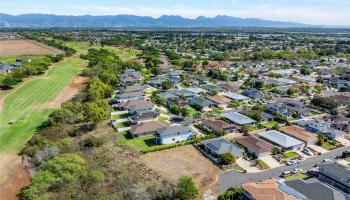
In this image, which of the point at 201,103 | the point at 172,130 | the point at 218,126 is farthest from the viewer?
the point at 201,103

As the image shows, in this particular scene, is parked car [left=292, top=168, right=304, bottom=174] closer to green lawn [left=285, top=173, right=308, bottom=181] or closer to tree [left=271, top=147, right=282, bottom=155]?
green lawn [left=285, top=173, right=308, bottom=181]

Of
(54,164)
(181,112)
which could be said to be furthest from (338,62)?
(54,164)

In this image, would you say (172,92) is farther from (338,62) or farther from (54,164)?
(338,62)

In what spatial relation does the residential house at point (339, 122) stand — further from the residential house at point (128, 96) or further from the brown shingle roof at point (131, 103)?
the residential house at point (128, 96)

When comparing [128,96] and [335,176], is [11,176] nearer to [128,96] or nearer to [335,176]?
[128,96]

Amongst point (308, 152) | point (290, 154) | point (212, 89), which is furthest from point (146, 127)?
point (212, 89)

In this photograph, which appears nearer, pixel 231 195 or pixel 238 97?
pixel 231 195
